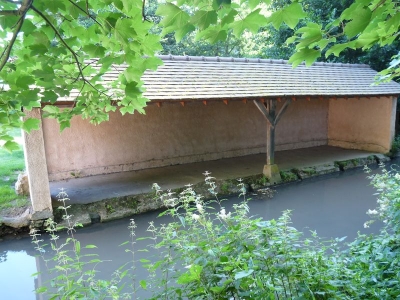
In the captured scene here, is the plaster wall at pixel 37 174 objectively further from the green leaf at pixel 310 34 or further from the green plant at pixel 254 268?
the green leaf at pixel 310 34

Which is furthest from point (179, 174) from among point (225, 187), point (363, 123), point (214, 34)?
point (363, 123)

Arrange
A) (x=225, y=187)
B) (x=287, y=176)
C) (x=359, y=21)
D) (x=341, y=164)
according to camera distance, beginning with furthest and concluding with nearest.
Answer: (x=341, y=164) < (x=287, y=176) < (x=225, y=187) < (x=359, y=21)

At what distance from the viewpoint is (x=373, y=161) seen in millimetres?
9008

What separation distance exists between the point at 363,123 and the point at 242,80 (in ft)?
17.5

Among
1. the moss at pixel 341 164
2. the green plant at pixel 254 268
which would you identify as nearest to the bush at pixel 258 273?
the green plant at pixel 254 268

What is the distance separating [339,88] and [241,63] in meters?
2.66

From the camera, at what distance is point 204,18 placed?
118cm

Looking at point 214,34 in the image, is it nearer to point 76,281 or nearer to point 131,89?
point 131,89

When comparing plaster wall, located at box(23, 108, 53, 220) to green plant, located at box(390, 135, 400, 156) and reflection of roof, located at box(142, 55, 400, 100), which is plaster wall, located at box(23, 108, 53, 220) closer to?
reflection of roof, located at box(142, 55, 400, 100)

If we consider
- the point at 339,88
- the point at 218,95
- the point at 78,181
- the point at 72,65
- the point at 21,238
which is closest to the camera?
the point at 72,65

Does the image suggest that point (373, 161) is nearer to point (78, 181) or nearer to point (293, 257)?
point (78, 181)

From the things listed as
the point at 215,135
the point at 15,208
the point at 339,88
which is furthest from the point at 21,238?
the point at 339,88

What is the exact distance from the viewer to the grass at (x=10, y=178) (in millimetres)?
5336

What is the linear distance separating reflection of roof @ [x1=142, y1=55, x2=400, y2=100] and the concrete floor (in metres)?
1.83
